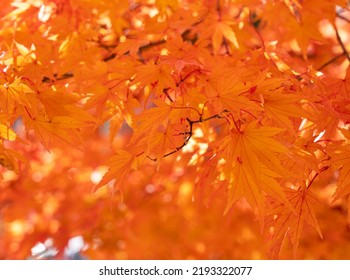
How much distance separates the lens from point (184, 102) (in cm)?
134

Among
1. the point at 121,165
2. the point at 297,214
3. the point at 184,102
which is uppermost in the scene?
the point at 184,102

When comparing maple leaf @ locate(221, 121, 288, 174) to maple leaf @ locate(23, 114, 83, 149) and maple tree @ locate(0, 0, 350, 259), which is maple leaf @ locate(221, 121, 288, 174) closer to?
maple tree @ locate(0, 0, 350, 259)

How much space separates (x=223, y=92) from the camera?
123cm

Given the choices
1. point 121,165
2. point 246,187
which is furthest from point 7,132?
point 246,187

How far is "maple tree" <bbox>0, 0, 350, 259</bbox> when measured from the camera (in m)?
1.21

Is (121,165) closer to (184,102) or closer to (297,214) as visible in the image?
(184,102)

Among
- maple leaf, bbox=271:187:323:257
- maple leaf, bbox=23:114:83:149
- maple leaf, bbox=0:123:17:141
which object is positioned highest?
maple leaf, bbox=23:114:83:149

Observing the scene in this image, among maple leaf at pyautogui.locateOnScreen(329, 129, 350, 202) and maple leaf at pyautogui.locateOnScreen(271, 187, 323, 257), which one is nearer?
maple leaf at pyautogui.locateOnScreen(329, 129, 350, 202)

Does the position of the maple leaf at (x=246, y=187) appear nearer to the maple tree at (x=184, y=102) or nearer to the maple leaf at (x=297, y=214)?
the maple tree at (x=184, y=102)

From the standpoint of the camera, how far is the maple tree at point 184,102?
1.21m

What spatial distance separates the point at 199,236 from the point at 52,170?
3.48 feet

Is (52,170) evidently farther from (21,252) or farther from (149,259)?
(149,259)

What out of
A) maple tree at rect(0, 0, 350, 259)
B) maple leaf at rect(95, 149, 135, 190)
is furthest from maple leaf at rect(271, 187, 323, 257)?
maple leaf at rect(95, 149, 135, 190)

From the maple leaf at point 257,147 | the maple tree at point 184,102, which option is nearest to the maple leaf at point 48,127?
the maple tree at point 184,102
